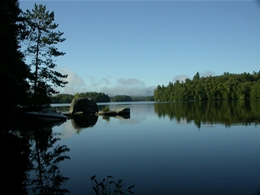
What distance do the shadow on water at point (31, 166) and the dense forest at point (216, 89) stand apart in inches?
3975

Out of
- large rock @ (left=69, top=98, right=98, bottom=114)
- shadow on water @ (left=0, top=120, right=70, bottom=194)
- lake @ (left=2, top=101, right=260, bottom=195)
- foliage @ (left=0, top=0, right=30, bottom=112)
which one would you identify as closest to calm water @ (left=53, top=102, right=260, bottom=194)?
lake @ (left=2, top=101, right=260, bottom=195)

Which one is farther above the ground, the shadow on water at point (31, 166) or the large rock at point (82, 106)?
the large rock at point (82, 106)

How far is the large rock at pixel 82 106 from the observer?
3471 centimetres

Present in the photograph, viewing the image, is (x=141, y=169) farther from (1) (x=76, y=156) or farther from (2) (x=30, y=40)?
(2) (x=30, y=40)

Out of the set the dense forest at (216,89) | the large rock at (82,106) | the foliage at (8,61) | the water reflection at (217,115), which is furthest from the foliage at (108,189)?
the dense forest at (216,89)

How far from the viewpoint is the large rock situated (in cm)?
3471

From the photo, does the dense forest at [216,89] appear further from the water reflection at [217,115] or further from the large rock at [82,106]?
the large rock at [82,106]

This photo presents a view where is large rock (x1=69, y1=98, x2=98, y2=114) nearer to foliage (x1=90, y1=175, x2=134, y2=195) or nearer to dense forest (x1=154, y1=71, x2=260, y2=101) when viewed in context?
foliage (x1=90, y1=175, x2=134, y2=195)

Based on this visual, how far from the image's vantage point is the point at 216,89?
11381 centimetres

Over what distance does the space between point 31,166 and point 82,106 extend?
2778 centimetres

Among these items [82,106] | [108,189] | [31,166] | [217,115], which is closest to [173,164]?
[108,189]

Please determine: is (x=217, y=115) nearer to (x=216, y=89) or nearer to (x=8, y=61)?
(x=8, y=61)

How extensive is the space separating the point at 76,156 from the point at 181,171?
413 centimetres

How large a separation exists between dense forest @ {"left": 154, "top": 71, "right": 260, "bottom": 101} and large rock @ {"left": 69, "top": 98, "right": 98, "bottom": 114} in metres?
82.2
